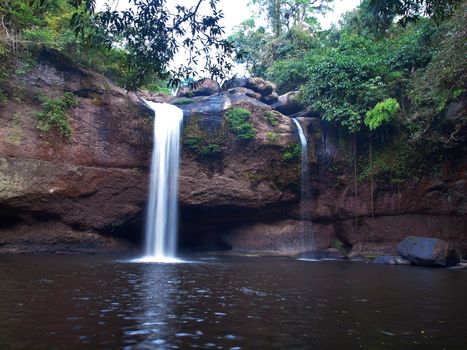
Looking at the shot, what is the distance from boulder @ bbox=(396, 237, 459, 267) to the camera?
1708 centimetres

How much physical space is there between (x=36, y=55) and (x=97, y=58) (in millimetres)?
2944

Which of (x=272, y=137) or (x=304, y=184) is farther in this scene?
(x=304, y=184)

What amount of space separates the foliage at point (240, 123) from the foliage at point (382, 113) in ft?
18.1

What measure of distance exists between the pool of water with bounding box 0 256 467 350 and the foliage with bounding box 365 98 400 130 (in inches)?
419

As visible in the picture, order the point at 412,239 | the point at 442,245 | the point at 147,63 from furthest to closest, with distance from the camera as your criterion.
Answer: the point at 412,239, the point at 442,245, the point at 147,63

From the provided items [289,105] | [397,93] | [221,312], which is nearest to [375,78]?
[397,93]

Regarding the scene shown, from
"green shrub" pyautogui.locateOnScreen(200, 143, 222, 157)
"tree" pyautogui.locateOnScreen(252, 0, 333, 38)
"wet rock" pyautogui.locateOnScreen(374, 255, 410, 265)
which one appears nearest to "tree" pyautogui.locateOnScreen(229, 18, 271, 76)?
"tree" pyautogui.locateOnScreen(252, 0, 333, 38)

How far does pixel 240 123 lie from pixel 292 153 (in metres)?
3.04

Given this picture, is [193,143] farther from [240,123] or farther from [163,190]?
[163,190]

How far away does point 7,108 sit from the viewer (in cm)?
1841

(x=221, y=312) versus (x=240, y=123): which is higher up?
(x=240, y=123)

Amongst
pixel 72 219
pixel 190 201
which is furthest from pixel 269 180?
pixel 72 219

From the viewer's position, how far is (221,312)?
687 cm

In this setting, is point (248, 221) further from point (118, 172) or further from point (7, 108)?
point (7, 108)
